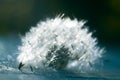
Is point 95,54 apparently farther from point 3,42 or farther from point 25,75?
point 3,42

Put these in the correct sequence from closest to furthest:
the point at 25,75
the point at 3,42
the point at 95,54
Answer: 1. the point at 25,75
2. the point at 95,54
3. the point at 3,42

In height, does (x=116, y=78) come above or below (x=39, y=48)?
below

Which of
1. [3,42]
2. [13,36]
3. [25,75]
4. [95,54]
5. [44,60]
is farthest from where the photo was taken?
[13,36]

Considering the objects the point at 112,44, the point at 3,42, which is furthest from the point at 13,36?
the point at 112,44

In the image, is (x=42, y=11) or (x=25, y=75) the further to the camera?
(x=42, y=11)

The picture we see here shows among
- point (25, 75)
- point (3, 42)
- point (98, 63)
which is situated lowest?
point (25, 75)

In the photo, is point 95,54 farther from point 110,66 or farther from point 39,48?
point 39,48
